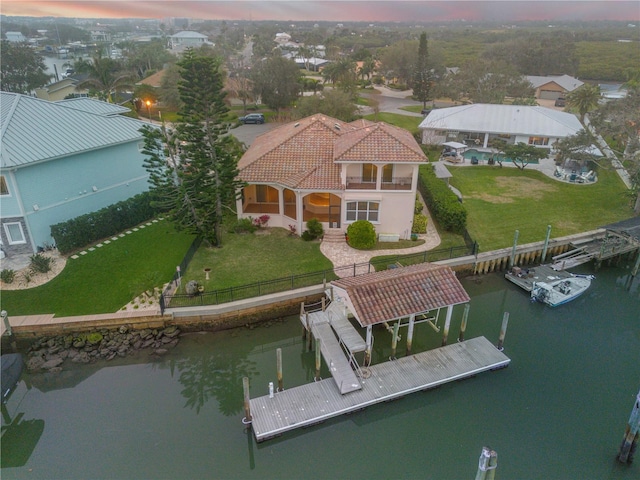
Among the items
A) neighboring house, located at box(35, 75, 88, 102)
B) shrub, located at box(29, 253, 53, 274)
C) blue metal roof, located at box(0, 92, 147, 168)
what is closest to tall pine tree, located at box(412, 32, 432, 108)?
neighboring house, located at box(35, 75, 88, 102)

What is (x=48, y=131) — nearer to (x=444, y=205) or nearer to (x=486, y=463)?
(x=444, y=205)

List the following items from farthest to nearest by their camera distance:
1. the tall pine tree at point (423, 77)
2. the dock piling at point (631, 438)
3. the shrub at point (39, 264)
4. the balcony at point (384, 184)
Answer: the tall pine tree at point (423, 77)
the balcony at point (384, 184)
the shrub at point (39, 264)
the dock piling at point (631, 438)

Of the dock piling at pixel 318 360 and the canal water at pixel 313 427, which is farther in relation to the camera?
the dock piling at pixel 318 360

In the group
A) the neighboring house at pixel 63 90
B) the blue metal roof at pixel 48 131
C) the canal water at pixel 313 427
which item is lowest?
the canal water at pixel 313 427

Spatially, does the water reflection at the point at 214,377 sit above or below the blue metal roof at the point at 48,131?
below

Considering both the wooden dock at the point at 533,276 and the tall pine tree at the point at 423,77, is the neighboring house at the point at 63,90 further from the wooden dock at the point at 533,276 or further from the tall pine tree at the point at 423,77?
the wooden dock at the point at 533,276

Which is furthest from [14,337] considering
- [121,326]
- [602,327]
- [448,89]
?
[448,89]

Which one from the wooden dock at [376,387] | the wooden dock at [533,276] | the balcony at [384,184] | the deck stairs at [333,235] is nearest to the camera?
the wooden dock at [376,387]

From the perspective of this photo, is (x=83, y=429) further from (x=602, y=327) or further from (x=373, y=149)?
(x=602, y=327)

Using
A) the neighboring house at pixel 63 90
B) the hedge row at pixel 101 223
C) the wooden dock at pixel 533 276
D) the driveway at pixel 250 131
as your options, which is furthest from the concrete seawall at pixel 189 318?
the neighboring house at pixel 63 90

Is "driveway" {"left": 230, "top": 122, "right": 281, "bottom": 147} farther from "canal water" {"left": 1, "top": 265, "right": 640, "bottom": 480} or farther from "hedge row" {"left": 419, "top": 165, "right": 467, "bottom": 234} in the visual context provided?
"canal water" {"left": 1, "top": 265, "right": 640, "bottom": 480}
